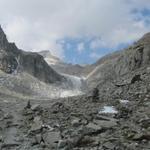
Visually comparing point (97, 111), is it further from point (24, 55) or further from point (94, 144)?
point (24, 55)

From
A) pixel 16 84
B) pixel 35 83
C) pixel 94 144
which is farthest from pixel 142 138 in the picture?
pixel 35 83

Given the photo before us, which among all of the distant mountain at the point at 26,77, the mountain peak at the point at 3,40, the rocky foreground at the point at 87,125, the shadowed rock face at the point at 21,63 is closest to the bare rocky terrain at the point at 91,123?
the rocky foreground at the point at 87,125

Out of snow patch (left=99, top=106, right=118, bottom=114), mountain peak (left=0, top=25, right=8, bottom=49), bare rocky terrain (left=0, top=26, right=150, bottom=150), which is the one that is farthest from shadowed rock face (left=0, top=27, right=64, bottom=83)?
snow patch (left=99, top=106, right=118, bottom=114)

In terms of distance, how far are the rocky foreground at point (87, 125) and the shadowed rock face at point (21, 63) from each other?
3353 inches

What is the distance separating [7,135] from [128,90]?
35.4ft

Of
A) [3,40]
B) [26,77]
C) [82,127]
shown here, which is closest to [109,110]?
[82,127]

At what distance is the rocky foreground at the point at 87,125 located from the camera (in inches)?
682

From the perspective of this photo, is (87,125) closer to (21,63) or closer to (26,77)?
(26,77)

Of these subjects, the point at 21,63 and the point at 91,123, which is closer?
the point at 91,123

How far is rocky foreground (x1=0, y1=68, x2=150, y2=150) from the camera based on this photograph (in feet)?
56.8

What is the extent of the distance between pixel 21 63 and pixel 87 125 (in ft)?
349

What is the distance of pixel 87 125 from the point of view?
2000 centimetres

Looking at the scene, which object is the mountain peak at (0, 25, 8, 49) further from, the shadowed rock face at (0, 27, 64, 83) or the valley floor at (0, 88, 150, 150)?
the valley floor at (0, 88, 150, 150)

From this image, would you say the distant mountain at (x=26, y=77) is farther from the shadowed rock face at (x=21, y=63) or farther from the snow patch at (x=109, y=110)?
the snow patch at (x=109, y=110)
